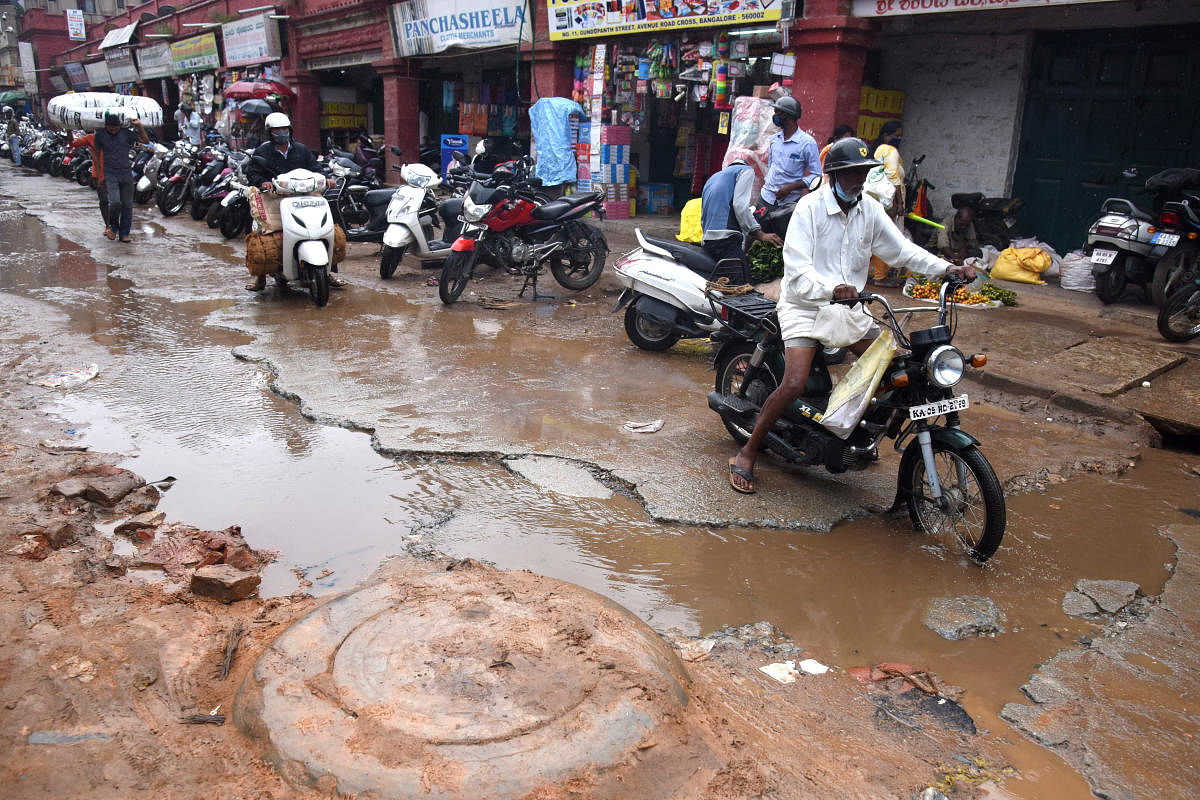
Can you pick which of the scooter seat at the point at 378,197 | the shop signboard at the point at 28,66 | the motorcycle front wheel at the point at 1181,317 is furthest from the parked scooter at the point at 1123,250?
the shop signboard at the point at 28,66

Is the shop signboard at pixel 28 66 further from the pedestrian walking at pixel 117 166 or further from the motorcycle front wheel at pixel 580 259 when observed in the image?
the motorcycle front wheel at pixel 580 259

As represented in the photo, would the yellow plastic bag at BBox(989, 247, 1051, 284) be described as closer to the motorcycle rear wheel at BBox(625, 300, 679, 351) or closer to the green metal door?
the green metal door

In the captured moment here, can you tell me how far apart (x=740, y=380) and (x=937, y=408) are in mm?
1694

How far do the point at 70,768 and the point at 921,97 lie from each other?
1117cm

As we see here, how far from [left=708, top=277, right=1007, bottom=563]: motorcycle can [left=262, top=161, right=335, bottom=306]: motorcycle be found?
5.11m

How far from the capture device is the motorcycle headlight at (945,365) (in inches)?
146

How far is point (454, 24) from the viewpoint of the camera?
15453mm

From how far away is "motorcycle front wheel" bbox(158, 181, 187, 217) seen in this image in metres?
15.4

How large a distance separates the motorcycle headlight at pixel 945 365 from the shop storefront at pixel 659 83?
663cm

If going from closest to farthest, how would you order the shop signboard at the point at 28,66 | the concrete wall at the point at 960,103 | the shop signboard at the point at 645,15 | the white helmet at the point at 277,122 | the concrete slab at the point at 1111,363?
the concrete slab at the point at 1111,363
the concrete wall at the point at 960,103
the shop signboard at the point at 645,15
the white helmet at the point at 277,122
the shop signboard at the point at 28,66

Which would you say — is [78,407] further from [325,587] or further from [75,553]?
[325,587]

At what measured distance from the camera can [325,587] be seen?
348cm

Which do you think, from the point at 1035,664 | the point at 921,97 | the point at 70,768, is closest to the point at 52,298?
the point at 70,768

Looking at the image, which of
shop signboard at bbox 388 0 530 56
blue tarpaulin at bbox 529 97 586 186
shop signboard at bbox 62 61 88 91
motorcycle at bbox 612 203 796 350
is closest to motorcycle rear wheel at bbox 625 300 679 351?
motorcycle at bbox 612 203 796 350
